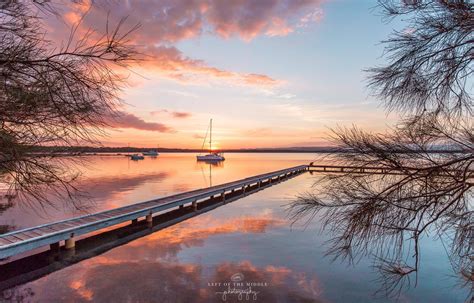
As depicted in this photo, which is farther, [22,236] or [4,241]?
[22,236]

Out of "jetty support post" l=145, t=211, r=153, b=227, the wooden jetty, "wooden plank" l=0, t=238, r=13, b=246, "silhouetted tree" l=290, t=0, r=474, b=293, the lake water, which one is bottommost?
the lake water

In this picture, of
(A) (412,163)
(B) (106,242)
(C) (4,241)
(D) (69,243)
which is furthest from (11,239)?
(A) (412,163)

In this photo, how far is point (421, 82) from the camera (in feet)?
10.1

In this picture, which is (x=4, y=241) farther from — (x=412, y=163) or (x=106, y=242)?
(x=412, y=163)

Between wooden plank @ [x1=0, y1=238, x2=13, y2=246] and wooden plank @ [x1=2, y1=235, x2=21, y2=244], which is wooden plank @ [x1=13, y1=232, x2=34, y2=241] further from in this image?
wooden plank @ [x1=0, y1=238, x2=13, y2=246]

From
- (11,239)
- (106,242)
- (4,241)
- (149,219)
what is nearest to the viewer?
(4,241)

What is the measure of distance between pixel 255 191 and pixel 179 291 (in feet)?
57.9

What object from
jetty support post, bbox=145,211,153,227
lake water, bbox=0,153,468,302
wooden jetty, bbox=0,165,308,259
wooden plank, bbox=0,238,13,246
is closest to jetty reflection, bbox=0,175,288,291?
jetty support post, bbox=145,211,153,227

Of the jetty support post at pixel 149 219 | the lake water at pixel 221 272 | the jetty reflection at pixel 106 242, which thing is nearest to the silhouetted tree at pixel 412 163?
the lake water at pixel 221 272

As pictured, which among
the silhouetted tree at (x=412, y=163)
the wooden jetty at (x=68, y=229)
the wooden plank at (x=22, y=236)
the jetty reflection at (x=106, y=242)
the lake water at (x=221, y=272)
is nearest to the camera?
the silhouetted tree at (x=412, y=163)

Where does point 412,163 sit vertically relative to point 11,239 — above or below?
above

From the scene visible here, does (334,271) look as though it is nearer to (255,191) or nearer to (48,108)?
(48,108)

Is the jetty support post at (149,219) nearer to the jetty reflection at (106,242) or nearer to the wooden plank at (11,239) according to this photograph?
the jetty reflection at (106,242)

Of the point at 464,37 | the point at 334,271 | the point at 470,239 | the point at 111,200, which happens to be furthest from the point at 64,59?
the point at 111,200
